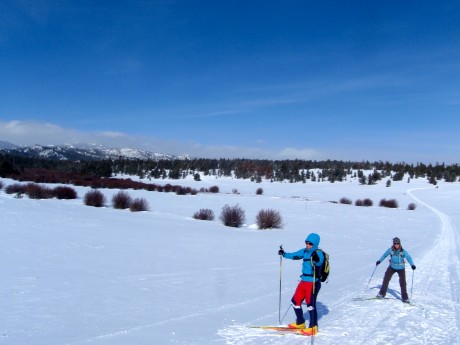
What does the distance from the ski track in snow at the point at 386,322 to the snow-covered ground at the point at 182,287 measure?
0.06ft

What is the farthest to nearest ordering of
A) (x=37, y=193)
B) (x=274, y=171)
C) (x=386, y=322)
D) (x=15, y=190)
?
(x=274, y=171)
(x=15, y=190)
(x=37, y=193)
(x=386, y=322)

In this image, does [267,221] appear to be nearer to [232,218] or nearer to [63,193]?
[232,218]

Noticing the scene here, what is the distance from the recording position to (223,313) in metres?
6.58

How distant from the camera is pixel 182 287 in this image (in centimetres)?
799

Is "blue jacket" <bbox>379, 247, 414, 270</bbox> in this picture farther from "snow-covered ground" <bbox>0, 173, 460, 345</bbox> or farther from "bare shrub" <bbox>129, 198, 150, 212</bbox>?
"bare shrub" <bbox>129, 198, 150, 212</bbox>

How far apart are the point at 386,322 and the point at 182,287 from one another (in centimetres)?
381

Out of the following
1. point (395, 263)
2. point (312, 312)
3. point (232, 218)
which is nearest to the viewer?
point (312, 312)

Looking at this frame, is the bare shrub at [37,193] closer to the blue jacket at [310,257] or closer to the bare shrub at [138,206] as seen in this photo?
the bare shrub at [138,206]

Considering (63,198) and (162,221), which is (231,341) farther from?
(63,198)

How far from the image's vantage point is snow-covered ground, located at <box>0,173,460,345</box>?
5555 millimetres

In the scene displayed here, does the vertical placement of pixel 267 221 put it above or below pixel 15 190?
below

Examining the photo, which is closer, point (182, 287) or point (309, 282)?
point (309, 282)

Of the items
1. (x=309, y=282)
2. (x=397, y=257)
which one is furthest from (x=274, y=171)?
(x=309, y=282)

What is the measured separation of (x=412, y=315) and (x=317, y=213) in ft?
73.6
